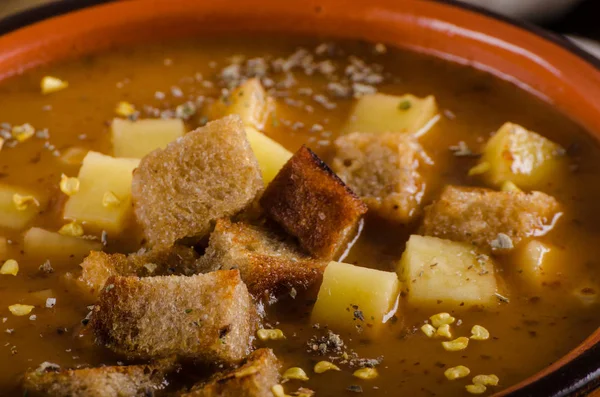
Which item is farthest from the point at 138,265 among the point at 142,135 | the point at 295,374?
the point at 142,135

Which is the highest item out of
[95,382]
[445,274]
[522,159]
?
[522,159]

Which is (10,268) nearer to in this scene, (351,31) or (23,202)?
(23,202)

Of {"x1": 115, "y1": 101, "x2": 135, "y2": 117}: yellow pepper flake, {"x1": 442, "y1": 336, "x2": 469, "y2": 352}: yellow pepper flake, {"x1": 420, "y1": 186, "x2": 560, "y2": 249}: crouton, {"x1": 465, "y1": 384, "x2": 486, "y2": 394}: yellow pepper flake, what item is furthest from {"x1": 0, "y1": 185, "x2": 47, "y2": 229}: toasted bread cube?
{"x1": 465, "y1": 384, "x2": 486, "y2": 394}: yellow pepper flake

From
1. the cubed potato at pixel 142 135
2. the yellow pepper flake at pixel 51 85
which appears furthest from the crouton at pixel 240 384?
the yellow pepper flake at pixel 51 85

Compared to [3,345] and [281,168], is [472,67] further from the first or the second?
[3,345]

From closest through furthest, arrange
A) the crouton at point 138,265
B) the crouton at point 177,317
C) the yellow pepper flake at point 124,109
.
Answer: the crouton at point 177,317 < the crouton at point 138,265 < the yellow pepper flake at point 124,109

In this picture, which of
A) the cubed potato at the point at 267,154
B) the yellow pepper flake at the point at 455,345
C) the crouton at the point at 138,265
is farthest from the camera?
the cubed potato at the point at 267,154

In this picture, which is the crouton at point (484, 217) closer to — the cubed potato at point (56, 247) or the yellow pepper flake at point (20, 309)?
the cubed potato at point (56, 247)
